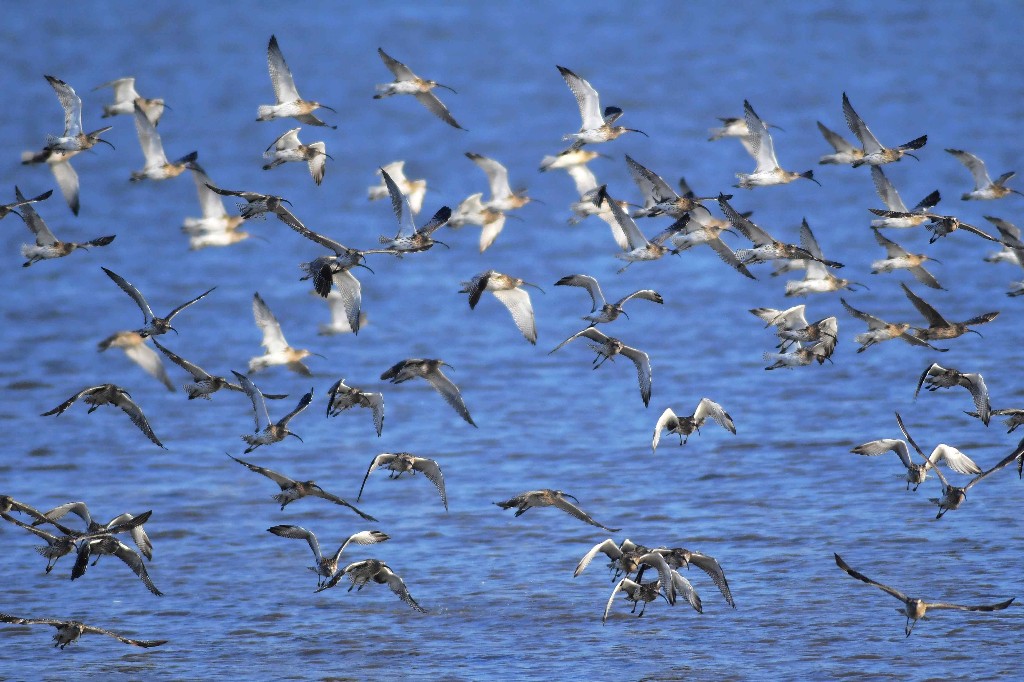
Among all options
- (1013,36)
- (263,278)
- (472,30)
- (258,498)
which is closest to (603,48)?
(472,30)

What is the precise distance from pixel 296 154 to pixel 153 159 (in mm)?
2703

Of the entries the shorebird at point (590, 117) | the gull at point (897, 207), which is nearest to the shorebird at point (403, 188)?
the shorebird at point (590, 117)

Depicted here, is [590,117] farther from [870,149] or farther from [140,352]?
[140,352]

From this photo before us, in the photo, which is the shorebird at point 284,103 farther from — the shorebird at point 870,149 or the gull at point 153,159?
the shorebird at point 870,149

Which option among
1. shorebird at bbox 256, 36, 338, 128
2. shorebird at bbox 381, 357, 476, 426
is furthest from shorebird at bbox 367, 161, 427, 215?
shorebird at bbox 381, 357, 476, 426

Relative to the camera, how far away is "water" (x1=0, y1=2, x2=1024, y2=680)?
1698 cm

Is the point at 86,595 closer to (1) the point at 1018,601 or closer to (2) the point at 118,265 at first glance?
(1) the point at 1018,601

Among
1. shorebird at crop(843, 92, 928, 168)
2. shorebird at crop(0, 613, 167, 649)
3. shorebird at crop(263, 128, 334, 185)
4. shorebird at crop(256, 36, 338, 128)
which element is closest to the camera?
shorebird at crop(0, 613, 167, 649)

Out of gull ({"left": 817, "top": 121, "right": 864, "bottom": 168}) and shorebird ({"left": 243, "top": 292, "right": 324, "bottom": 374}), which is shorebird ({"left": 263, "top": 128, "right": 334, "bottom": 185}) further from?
gull ({"left": 817, "top": 121, "right": 864, "bottom": 168})

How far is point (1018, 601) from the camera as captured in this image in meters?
Answer: 17.0

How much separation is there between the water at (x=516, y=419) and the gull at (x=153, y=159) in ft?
14.6

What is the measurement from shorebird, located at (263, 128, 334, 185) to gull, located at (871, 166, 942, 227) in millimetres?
6646

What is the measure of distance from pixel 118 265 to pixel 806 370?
58.1 ft

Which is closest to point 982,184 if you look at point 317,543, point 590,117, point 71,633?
point 590,117
